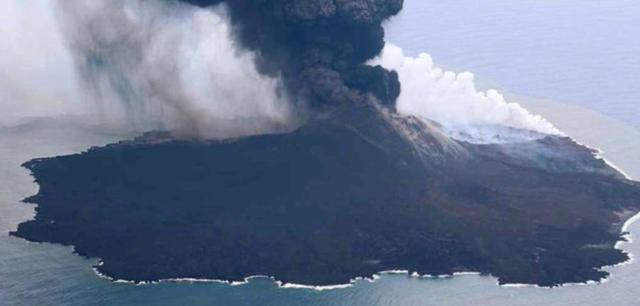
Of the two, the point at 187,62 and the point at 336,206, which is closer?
the point at 336,206

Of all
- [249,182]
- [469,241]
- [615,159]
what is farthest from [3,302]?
[615,159]

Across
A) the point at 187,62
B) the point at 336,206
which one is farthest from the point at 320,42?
the point at 336,206

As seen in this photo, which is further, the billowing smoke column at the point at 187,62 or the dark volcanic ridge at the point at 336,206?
the billowing smoke column at the point at 187,62

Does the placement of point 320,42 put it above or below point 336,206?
above

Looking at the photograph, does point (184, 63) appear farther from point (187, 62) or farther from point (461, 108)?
point (461, 108)

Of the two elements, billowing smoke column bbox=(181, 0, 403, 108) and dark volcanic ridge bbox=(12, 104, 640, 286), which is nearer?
dark volcanic ridge bbox=(12, 104, 640, 286)

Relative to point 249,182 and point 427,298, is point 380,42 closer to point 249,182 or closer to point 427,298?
point 249,182
